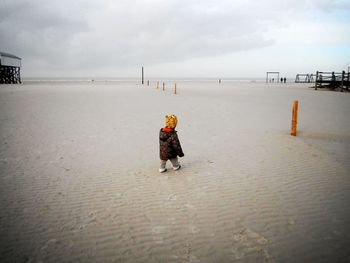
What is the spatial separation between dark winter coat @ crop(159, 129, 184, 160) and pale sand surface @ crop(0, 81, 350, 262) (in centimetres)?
51

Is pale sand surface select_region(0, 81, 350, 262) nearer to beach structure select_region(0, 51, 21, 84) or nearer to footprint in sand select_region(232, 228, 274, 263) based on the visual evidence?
footprint in sand select_region(232, 228, 274, 263)

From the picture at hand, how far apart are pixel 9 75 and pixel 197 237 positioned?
5025cm

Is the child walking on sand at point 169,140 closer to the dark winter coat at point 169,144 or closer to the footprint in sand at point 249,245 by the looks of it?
the dark winter coat at point 169,144

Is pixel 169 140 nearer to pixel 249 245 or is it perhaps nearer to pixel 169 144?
pixel 169 144

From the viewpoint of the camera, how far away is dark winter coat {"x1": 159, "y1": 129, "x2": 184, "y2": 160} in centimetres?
533

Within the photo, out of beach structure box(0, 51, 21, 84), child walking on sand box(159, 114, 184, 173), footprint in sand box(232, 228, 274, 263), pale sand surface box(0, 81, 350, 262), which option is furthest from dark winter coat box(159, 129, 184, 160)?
beach structure box(0, 51, 21, 84)

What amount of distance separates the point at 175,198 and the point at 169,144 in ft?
4.22

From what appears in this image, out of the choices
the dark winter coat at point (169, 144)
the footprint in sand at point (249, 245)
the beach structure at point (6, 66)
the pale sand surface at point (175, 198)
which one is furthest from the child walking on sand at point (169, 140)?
the beach structure at point (6, 66)

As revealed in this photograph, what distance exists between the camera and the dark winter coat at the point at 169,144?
17.5 ft

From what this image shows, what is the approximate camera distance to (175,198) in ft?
14.9

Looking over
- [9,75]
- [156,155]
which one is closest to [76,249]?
[156,155]

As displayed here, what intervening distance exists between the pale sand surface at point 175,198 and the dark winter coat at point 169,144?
509mm

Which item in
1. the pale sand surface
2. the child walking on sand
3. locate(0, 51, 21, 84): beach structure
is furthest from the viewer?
locate(0, 51, 21, 84): beach structure

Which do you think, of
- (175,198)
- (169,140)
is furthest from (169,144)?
(175,198)
